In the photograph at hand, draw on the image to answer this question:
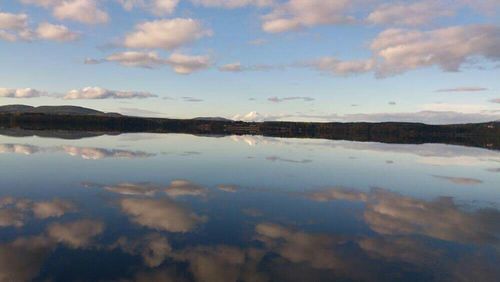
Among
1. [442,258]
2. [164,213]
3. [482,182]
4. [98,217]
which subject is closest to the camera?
[442,258]

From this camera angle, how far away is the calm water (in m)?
13.0

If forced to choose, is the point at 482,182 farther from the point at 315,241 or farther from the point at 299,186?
the point at 315,241

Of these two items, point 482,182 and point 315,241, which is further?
point 482,182

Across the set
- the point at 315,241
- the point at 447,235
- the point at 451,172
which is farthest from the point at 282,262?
the point at 451,172

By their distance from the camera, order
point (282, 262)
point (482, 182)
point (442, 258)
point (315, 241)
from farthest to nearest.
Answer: point (482, 182), point (315, 241), point (442, 258), point (282, 262)

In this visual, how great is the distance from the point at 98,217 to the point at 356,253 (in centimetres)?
1131

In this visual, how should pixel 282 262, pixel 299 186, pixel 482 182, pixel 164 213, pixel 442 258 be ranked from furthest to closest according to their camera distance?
pixel 482 182, pixel 299 186, pixel 164 213, pixel 442 258, pixel 282 262

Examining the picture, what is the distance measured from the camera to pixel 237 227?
17609 millimetres

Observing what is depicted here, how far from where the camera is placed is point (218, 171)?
3553 centimetres

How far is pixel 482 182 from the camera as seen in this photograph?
3472cm

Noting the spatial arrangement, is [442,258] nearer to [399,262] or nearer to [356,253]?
[399,262]

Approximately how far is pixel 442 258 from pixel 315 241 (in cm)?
474

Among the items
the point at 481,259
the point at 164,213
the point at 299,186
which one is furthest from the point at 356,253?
the point at 299,186

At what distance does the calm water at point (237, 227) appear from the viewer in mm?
12961
